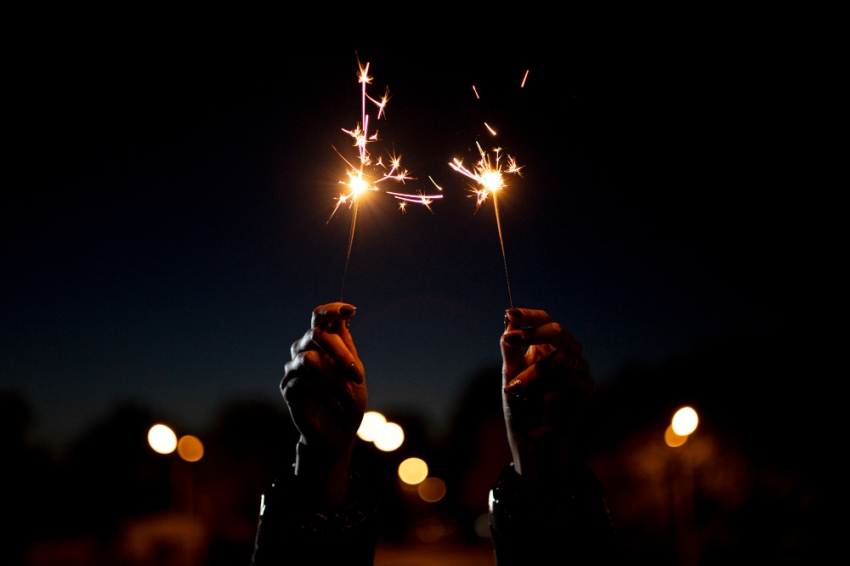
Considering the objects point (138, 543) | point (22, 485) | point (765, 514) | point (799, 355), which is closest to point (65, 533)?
point (22, 485)

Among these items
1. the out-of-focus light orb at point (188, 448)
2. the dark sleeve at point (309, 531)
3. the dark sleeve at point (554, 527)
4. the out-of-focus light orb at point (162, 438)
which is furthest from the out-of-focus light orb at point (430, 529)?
the dark sleeve at point (554, 527)

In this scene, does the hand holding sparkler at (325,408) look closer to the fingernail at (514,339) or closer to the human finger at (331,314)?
the human finger at (331,314)

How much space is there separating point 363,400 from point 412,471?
28.4 meters

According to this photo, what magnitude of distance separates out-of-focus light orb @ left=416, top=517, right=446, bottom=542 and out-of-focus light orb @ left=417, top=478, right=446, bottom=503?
5.22 ft

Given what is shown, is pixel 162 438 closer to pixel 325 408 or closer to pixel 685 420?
pixel 325 408

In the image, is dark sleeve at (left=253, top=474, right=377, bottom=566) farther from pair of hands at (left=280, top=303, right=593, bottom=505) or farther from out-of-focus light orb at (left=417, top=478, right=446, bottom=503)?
out-of-focus light orb at (left=417, top=478, right=446, bottom=503)

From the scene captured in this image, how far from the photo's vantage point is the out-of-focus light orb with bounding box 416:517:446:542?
33.5m

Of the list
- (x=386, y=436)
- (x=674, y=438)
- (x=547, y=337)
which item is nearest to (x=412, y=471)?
(x=386, y=436)

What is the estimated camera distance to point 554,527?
2461mm

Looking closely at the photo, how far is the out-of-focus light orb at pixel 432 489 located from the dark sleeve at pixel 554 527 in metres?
35.0

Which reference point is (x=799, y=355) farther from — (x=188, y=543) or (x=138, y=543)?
(x=138, y=543)

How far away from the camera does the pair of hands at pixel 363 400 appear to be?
266 cm

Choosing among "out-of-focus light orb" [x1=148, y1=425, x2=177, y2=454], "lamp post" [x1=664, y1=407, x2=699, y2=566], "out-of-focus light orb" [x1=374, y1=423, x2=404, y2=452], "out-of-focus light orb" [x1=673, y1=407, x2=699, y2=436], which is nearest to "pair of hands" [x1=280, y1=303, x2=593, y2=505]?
"out-of-focus light orb" [x1=673, y1=407, x2=699, y2=436]

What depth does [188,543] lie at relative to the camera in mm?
11758
